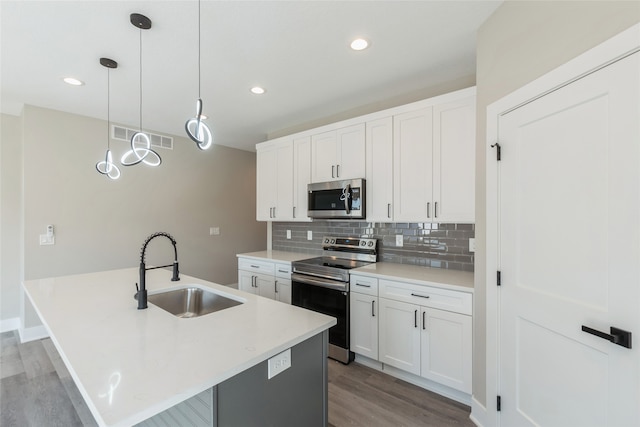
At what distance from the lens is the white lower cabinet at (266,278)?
11.0ft

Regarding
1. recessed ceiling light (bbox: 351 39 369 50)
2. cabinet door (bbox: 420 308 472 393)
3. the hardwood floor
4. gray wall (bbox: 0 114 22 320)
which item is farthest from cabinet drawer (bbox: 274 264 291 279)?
gray wall (bbox: 0 114 22 320)

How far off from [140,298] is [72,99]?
281 cm

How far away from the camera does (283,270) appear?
3.36 m

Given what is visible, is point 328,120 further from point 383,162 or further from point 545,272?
point 545,272

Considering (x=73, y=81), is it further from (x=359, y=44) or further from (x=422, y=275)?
(x=422, y=275)

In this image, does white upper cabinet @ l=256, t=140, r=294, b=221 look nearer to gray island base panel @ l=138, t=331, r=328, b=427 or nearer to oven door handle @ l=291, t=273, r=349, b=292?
oven door handle @ l=291, t=273, r=349, b=292

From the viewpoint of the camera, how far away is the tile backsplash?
2.67m

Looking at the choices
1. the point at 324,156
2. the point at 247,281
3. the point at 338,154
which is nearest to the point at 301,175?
the point at 324,156

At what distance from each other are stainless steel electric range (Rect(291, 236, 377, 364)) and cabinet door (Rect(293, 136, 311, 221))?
1.99 ft

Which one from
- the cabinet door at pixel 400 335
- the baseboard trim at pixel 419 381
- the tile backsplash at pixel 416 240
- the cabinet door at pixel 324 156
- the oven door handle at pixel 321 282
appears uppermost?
the cabinet door at pixel 324 156

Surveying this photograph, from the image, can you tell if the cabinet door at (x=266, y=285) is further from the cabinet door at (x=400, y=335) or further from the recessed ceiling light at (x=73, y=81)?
the recessed ceiling light at (x=73, y=81)

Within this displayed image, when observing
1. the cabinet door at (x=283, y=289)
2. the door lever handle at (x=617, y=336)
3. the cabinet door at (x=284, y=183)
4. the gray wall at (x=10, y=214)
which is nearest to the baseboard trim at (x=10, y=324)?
the gray wall at (x=10, y=214)

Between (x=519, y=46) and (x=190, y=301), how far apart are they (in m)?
2.70

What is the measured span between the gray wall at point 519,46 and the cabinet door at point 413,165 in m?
0.62
